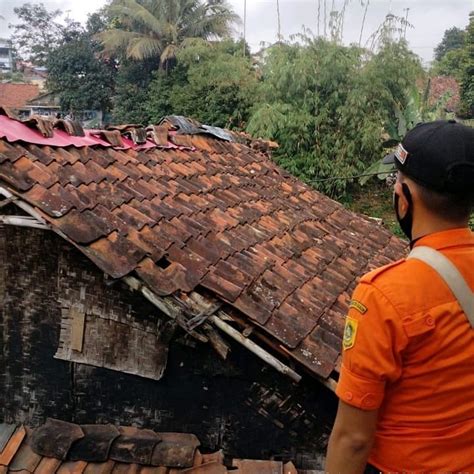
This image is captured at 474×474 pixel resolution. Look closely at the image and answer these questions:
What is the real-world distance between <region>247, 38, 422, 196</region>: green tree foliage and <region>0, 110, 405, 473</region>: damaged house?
12.1 metres

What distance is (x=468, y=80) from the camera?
23.9m

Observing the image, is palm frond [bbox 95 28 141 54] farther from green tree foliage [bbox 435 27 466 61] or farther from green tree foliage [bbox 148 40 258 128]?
green tree foliage [bbox 435 27 466 61]

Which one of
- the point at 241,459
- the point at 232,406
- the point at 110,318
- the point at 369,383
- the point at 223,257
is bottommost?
the point at 241,459

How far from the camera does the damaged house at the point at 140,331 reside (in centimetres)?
297

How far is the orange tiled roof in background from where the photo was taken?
3437 centimetres

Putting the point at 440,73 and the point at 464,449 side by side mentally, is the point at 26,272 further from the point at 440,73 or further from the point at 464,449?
the point at 440,73

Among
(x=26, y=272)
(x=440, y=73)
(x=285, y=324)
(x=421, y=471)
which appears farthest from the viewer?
(x=440, y=73)

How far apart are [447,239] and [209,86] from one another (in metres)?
19.2

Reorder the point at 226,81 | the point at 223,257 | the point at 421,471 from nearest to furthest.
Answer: the point at 421,471 → the point at 223,257 → the point at 226,81

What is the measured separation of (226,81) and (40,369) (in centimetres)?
1734

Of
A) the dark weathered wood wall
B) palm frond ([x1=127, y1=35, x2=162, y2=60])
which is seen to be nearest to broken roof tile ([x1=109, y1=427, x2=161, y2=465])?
the dark weathered wood wall

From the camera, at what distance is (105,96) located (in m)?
25.6

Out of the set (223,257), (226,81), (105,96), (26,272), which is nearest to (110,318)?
(26,272)

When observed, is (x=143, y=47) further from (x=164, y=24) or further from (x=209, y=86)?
(x=209, y=86)
